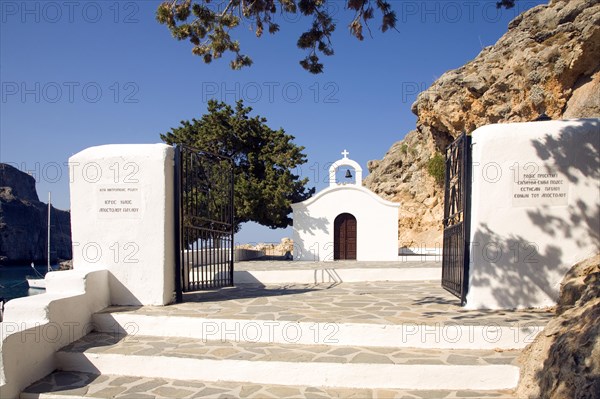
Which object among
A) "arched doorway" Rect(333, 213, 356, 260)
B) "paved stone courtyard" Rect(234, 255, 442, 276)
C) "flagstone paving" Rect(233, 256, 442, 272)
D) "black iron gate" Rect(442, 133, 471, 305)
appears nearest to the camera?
"black iron gate" Rect(442, 133, 471, 305)

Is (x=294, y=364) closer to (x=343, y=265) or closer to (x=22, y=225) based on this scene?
(x=343, y=265)

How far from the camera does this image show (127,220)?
6.74m

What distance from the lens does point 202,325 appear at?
563 centimetres

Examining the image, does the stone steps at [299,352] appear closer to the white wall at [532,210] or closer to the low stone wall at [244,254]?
the white wall at [532,210]

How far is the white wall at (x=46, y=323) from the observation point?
14.6 feet

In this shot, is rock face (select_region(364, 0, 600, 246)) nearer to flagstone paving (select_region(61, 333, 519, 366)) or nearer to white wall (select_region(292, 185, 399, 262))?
white wall (select_region(292, 185, 399, 262))

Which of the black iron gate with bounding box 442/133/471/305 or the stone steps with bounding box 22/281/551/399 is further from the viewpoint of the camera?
the black iron gate with bounding box 442/133/471/305

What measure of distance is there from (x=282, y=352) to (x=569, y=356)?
3.14 metres

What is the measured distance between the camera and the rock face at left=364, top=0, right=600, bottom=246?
1959 cm

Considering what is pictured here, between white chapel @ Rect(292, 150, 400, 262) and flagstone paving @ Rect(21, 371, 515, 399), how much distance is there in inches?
546

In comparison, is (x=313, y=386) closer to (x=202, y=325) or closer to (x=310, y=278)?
(x=202, y=325)

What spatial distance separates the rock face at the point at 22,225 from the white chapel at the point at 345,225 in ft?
212

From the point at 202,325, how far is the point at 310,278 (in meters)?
5.63

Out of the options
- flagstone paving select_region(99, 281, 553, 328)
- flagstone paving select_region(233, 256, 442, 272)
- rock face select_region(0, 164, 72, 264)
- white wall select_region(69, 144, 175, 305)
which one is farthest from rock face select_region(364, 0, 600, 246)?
rock face select_region(0, 164, 72, 264)
